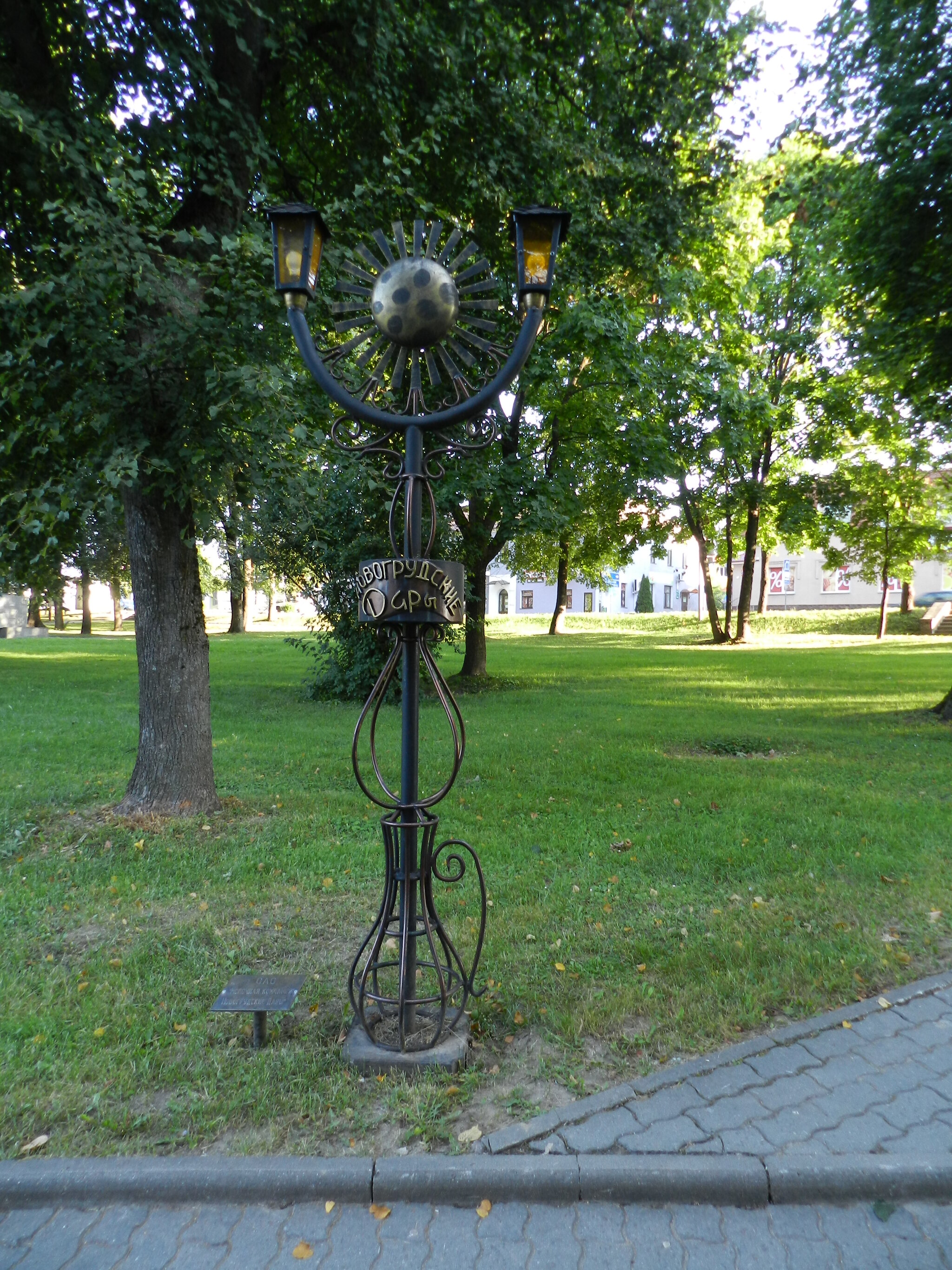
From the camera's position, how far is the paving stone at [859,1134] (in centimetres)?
293

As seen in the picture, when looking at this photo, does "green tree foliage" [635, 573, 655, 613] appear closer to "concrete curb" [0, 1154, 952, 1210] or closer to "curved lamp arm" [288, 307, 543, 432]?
"curved lamp arm" [288, 307, 543, 432]

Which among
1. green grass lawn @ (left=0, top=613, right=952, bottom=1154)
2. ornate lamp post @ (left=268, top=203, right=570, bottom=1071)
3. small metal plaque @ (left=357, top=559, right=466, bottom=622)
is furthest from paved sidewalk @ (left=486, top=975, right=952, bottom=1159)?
small metal plaque @ (left=357, top=559, right=466, bottom=622)

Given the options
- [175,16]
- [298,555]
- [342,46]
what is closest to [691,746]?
[298,555]

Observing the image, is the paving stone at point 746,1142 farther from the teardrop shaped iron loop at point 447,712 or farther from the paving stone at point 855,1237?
the teardrop shaped iron loop at point 447,712

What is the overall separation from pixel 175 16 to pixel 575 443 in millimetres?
12053

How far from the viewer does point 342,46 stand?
7.07 m

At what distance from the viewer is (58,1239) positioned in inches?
103

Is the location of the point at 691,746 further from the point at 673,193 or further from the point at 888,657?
the point at 888,657

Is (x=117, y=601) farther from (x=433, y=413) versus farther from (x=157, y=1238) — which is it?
(x=157, y=1238)

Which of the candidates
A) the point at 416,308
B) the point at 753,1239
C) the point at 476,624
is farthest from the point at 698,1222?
the point at 476,624

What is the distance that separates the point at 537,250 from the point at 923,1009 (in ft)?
12.7

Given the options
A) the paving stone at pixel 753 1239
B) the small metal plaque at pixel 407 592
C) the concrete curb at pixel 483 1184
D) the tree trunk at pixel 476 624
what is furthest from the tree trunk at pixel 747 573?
the paving stone at pixel 753 1239

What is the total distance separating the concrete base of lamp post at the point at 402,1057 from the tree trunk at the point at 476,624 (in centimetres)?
1262

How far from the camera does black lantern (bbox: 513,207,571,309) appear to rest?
10.9 ft
